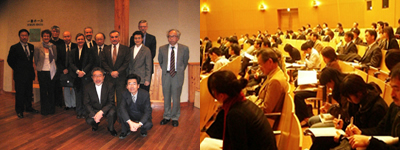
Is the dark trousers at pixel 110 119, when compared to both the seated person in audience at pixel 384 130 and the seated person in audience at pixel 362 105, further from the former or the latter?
the seated person in audience at pixel 384 130

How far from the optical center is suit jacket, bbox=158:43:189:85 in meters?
A: 3.48

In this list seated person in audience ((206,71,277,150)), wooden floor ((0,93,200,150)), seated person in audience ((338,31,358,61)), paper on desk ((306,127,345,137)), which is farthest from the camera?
seated person in audience ((338,31,358,61))

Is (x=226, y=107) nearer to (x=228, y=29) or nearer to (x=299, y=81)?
(x=299, y=81)

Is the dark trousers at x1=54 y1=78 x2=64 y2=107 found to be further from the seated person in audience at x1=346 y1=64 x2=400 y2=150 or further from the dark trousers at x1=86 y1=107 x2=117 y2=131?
the seated person in audience at x1=346 y1=64 x2=400 y2=150

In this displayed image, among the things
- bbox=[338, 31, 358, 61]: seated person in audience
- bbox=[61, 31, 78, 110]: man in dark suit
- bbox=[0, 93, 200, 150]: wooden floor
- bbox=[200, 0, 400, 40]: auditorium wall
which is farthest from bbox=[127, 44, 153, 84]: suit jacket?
bbox=[200, 0, 400, 40]: auditorium wall

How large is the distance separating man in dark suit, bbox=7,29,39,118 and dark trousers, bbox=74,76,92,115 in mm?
457

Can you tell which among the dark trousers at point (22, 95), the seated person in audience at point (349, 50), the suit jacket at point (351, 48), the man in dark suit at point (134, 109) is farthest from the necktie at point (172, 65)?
the suit jacket at point (351, 48)

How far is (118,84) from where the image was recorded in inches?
135

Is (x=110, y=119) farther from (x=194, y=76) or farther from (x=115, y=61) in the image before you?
(x=194, y=76)

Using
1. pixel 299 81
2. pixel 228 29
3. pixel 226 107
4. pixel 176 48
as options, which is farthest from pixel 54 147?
pixel 228 29

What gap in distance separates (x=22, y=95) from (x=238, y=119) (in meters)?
2.89

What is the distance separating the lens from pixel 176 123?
362 cm

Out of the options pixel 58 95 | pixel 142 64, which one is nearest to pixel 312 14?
pixel 142 64

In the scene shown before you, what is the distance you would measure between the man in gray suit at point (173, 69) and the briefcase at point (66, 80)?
3.24 feet
